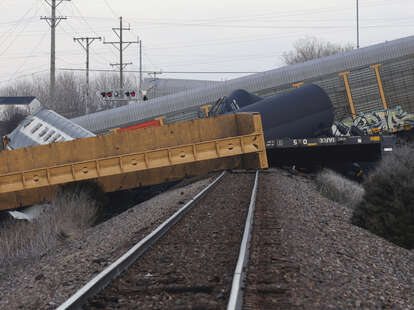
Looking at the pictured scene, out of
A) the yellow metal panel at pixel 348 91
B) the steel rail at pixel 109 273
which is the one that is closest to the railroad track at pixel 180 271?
the steel rail at pixel 109 273

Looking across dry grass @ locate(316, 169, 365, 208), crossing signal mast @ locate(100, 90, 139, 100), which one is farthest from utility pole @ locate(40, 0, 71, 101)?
dry grass @ locate(316, 169, 365, 208)

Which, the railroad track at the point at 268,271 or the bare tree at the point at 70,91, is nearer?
the railroad track at the point at 268,271

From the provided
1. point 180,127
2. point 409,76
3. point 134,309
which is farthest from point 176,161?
point 409,76

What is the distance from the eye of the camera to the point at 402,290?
5.09 m

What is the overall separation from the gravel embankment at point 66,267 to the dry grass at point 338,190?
579cm

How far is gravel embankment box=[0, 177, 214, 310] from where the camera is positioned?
4801 millimetres

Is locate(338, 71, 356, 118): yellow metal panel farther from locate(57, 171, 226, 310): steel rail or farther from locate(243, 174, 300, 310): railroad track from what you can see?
locate(57, 171, 226, 310): steel rail

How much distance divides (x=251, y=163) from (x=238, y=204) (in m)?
6.60

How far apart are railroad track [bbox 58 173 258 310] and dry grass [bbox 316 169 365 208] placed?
225 inches

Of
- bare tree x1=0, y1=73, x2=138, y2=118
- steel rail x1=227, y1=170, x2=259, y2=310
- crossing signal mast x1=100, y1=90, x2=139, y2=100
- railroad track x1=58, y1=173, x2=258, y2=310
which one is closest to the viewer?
steel rail x1=227, y1=170, x2=259, y2=310

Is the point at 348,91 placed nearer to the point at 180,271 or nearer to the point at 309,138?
the point at 309,138

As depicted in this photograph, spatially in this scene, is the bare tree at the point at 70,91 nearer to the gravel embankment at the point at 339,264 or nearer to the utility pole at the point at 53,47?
the utility pole at the point at 53,47

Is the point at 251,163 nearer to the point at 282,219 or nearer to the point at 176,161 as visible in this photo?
the point at 176,161

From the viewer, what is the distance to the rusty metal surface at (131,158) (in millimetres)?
13953
